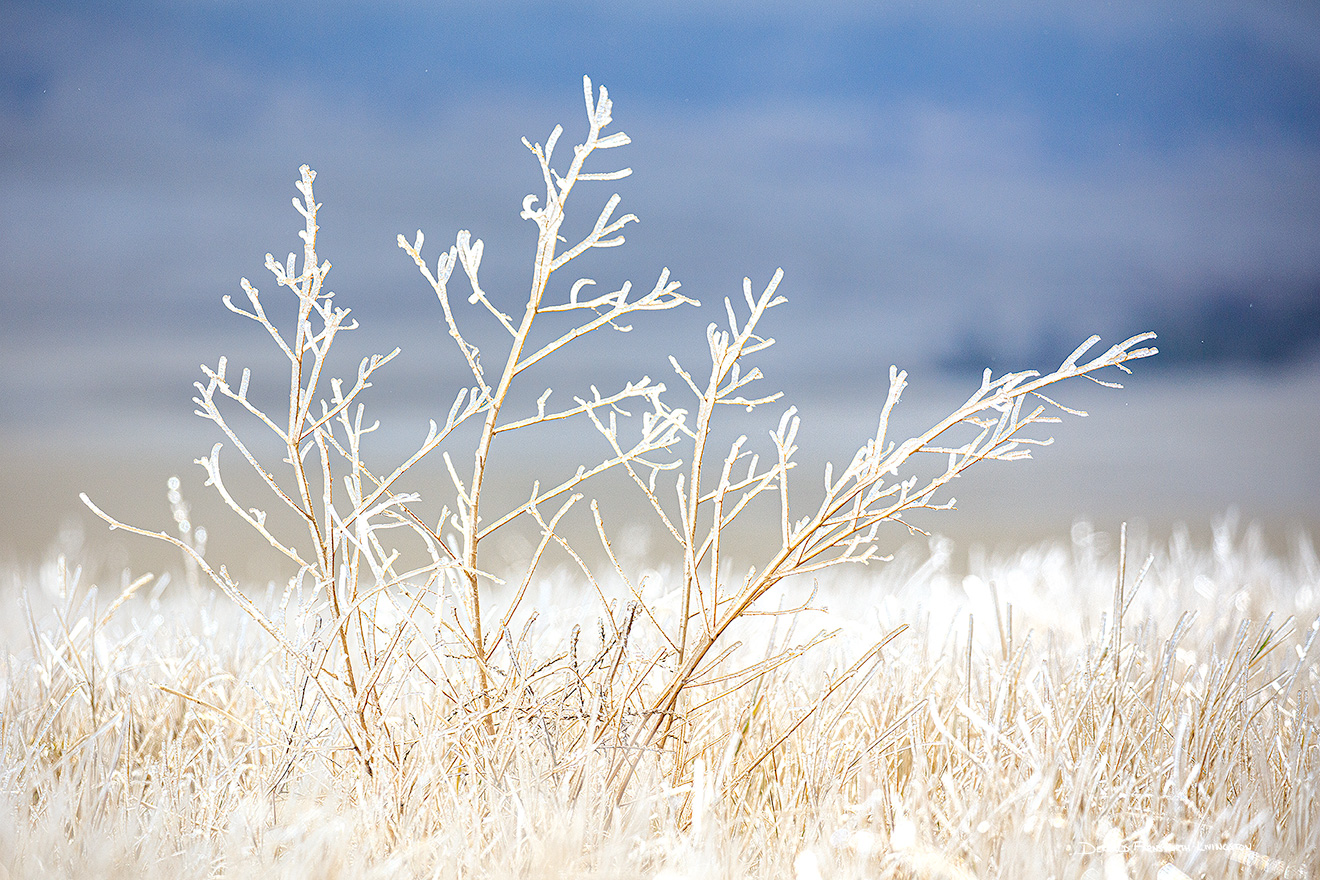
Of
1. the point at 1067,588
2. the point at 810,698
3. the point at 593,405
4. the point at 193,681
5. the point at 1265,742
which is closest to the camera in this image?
the point at 593,405

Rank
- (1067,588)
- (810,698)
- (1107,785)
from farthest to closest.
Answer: (1067,588) → (810,698) → (1107,785)

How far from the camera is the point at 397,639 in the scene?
6.67 ft

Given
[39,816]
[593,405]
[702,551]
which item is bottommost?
[39,816]

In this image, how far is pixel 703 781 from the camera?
1916mm

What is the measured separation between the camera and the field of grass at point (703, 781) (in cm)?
179

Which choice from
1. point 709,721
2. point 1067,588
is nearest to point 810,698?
point 709,721

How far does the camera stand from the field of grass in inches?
70.4

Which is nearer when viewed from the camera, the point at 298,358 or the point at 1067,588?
the point at 298,358

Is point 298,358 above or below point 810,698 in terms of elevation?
above

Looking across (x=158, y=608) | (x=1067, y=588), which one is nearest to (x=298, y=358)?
(x=158, y=608)

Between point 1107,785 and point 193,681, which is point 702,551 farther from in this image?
point 193,681

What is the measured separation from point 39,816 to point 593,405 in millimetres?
1513

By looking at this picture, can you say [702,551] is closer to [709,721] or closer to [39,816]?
[709,721]

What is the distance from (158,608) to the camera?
3.92 meters
